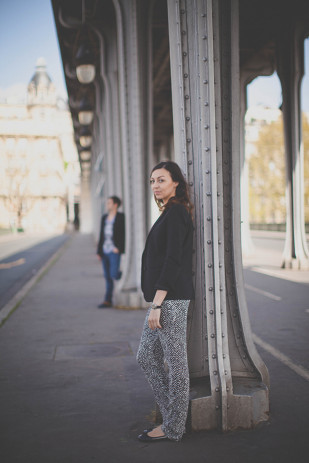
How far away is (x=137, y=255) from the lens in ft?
30.4

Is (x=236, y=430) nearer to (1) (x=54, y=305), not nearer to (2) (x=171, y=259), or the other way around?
(2) (x=171, y=259)

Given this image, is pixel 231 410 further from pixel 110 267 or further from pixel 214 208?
pixel 110 267

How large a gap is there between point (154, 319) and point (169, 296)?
0.18 m

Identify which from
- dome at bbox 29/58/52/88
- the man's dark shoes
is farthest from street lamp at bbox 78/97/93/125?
dome at bbox 29/58/52/88

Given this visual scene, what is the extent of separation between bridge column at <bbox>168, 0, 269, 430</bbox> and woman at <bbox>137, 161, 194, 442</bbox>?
8.4 inches

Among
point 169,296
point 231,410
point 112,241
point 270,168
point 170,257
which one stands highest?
point 270,168

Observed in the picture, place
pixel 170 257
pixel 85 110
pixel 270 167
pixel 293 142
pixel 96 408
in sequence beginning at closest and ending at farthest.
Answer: pixel 170 257, pixel 96 408, pixel 293 142, pixel 85 110, pixel 270 167

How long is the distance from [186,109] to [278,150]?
2173 inches

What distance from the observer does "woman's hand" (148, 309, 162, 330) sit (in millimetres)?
3314

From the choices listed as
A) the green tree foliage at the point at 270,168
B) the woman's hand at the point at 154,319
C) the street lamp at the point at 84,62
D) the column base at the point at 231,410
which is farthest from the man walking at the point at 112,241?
the green tree foliage at the point at 270,168

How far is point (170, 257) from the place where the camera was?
3.26 meters

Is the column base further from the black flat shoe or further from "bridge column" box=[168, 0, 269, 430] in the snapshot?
the black flat shoe

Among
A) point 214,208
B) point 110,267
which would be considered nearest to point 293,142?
point 110,267

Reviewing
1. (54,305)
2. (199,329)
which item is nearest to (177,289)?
(199,329)
